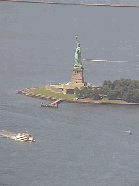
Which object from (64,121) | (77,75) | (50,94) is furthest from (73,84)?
(64,121)

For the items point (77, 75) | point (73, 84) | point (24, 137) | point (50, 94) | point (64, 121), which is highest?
point (77, 75)

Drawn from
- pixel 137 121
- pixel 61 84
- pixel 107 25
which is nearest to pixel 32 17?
pixel 107 25

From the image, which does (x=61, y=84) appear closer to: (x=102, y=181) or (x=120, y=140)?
(x=120, y=140)

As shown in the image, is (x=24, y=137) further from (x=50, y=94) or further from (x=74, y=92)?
(x=74, y=92)

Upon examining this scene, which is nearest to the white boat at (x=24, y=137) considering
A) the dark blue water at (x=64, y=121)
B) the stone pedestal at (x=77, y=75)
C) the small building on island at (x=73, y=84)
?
the dark blue water at (x=64, y=121)

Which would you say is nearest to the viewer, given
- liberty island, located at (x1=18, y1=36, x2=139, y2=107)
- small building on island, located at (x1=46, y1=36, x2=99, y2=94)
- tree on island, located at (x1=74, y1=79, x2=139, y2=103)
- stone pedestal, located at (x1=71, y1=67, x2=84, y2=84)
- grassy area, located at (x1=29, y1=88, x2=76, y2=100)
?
liberty island, located at (x1=18, y1=36, x2=139, y2=107)

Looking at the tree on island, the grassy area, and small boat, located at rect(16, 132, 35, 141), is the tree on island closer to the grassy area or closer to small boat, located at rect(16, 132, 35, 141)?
the grassy area

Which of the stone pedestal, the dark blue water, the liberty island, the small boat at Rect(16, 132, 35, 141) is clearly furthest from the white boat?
the stone pedestal

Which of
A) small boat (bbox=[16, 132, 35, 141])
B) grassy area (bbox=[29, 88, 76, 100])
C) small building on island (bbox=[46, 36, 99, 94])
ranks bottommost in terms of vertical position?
small boat (bbox=[16, 132, 35, 141])

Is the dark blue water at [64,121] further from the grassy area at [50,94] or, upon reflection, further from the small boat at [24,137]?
the grassy area at [50,94]
